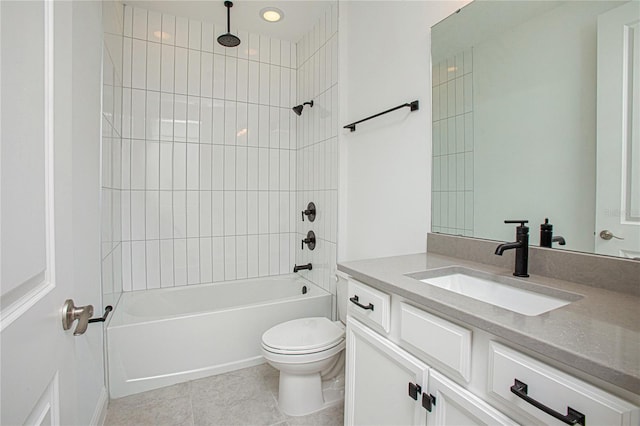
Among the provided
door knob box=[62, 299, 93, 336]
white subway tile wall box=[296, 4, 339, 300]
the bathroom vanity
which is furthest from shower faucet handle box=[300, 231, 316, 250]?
door knob box=[62, 299, 93, 336]

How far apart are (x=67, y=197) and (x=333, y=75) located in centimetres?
198

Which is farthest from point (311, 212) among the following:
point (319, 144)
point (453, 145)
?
point (453, 145)

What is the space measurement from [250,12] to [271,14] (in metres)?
0.16

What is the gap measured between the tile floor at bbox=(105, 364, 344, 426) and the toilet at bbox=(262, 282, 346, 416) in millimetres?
68

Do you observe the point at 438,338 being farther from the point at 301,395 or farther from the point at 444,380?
the point at 301,395

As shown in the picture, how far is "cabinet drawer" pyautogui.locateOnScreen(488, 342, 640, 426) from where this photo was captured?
0.51 meters

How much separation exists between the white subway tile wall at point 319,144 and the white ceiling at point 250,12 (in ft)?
0.33

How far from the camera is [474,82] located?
4.42 ft

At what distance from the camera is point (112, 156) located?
1963mm

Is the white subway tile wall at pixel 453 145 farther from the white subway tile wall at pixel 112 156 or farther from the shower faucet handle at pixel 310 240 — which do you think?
the white subway tile wall at pixel 112 156

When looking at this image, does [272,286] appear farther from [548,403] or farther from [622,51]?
[622,51]

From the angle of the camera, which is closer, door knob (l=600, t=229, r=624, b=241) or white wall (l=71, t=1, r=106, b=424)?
door knob (l=600, t=229, r=624, b=241)

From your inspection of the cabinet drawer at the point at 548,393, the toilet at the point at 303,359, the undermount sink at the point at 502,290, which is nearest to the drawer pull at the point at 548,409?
the cabinet drawer at the point at 548,393

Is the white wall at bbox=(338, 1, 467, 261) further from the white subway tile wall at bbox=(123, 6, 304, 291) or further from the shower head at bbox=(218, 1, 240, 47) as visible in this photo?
the shower head at bbox=(218, 1, 240, 47)
